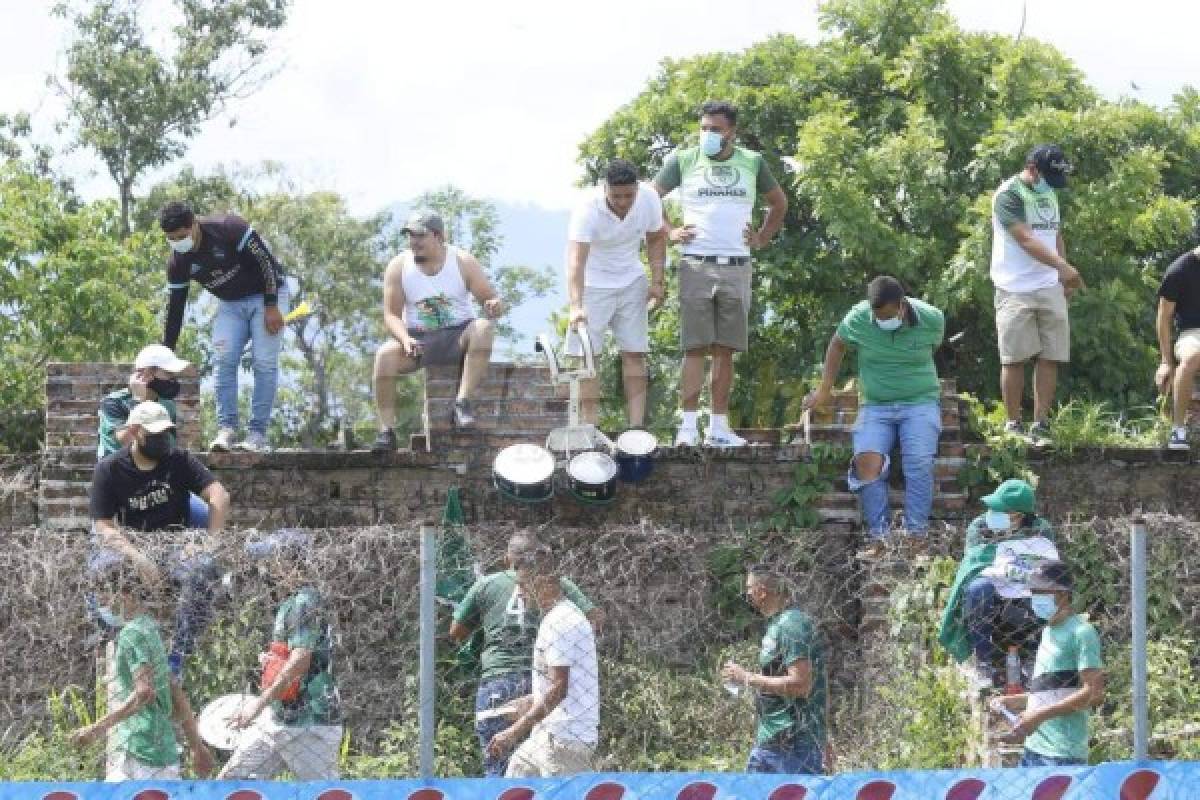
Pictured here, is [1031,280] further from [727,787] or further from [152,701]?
[152,701]

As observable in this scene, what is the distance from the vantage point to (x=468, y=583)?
11680 millimetres

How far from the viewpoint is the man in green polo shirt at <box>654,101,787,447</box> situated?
1380cm

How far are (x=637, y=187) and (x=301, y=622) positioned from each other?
13.8ft

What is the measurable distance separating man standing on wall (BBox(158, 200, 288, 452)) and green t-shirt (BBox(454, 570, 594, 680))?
3152mm

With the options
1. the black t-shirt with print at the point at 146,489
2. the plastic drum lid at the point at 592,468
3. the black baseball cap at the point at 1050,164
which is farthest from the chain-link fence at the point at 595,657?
the black baseball cap at the point at 1050,164

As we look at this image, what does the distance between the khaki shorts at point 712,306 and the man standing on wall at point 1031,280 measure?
1.44m

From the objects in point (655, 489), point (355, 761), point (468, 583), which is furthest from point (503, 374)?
point (355, 761)

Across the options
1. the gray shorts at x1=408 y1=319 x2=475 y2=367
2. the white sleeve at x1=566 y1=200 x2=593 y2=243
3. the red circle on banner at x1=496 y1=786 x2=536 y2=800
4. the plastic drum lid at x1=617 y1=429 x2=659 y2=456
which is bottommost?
the red circle on banner at x1=496 y1=786 x2=536 y2=800

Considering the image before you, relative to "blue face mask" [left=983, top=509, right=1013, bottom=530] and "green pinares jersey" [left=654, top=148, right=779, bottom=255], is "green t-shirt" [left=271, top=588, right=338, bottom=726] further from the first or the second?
"green pinares jersey" [left=654, top=148, right=779, bottom=255]

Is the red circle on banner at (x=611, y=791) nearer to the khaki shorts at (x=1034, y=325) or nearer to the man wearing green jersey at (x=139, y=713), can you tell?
the man wearing green jersey at (x=139, y=713)

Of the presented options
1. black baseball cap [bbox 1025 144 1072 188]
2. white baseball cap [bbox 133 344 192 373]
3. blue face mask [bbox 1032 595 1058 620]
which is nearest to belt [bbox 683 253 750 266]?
black baseball cap [bbox 1025 144 1072 188]

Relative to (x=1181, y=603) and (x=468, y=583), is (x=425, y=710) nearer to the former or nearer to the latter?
(x=468, y=583)

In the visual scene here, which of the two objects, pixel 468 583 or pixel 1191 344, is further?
pixel 1191 344

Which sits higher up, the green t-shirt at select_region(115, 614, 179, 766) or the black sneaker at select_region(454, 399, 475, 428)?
the black sneaker at select_region(454, 399, 475, 428)
